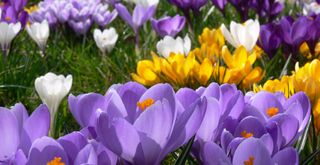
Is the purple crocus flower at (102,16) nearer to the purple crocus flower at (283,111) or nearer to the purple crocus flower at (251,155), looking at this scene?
the purple crocus flower at (283,111)

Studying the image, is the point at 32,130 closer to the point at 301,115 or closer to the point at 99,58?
Result: the point at 301,115

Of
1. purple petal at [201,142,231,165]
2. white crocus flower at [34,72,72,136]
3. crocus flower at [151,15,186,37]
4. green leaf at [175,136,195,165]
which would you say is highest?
purple petal at [201,142,231,165]

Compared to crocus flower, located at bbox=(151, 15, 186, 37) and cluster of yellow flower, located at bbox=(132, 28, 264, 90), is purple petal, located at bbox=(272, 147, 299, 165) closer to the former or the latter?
cluster of yellow flower, located at bbox=(132, 28, 264, 90)

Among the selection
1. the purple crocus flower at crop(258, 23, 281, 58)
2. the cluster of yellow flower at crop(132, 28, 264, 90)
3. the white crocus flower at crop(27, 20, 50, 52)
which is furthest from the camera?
the white crocus flower at crop(27, 20, 50, 52)

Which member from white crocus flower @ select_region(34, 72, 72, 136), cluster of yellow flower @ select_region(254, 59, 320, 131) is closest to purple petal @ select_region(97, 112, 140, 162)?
cluster of yellow flower @ select_region(254, 59, 320, 131)

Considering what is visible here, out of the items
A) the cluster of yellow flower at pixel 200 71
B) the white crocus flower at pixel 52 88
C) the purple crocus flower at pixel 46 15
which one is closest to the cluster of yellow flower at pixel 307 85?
the cluster of yellow flower at pixel 200 71
